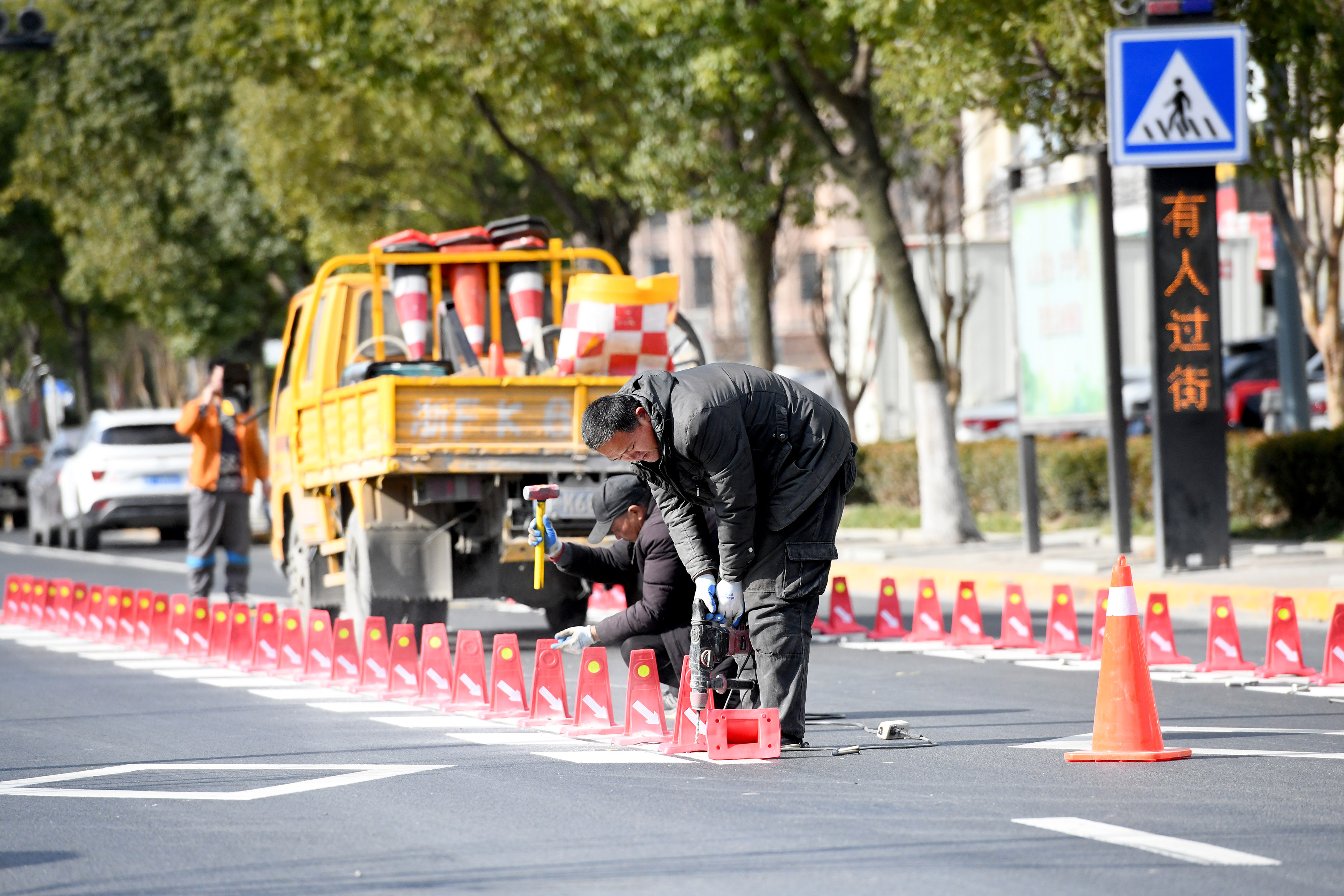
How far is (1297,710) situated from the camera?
336 inches

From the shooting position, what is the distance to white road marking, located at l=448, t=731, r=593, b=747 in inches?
306

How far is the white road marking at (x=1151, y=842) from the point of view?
17.4 ft

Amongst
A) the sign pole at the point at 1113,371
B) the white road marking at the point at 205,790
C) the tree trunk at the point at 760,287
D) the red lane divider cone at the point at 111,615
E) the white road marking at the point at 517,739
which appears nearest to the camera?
the white road marking at the point at 205,790

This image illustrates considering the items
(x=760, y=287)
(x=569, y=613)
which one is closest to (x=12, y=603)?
(x=569, y=613)

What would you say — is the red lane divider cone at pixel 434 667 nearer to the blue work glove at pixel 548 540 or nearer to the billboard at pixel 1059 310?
the blue work glove at pixel 548 540

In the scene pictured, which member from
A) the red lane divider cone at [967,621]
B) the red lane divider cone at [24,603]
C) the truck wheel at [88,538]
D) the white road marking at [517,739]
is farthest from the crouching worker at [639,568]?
the truck wheel at [88,538]

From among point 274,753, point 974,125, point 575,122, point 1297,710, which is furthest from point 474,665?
point 974,125

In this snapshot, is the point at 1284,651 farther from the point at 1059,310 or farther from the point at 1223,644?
the point at 1059,310

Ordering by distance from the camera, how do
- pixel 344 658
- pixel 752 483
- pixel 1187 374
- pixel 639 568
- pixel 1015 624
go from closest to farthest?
pixel 752 483
pixel 639 568
pixel 344 658
pixel 1015 624
pixel 1187 374

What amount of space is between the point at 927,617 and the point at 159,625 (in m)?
4.90

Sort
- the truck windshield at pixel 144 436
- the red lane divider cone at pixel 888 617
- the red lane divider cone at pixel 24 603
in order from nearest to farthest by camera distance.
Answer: the red lane divider cone at pixel 888 617, the red lane divider cone at pixel 24 603, the truck windshield at pixel 144 436

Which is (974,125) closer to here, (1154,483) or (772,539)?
(1154,483)

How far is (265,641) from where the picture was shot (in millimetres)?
10922

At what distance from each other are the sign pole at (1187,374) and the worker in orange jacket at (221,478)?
6.72m
